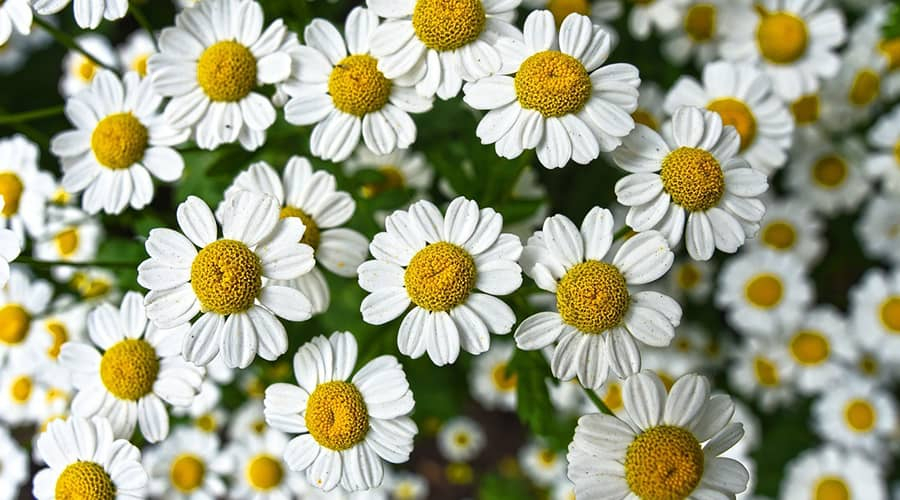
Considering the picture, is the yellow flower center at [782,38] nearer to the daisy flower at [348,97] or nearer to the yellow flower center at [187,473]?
the daisy flower at [348,97]

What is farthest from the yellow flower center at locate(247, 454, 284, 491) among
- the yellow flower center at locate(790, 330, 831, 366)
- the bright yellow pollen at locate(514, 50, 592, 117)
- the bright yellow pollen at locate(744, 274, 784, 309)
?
the yellow flower center at locate(790, 330, 831, 366)

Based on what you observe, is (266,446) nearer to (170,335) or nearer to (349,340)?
(170,335)

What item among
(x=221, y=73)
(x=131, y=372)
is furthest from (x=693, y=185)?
(x=131, y=372)

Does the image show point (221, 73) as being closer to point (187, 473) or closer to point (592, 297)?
point (592, 297)

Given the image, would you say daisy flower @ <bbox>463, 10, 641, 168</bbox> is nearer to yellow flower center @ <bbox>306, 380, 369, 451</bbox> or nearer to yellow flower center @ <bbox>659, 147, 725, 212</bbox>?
yellow flower center @ <bbox>659, 147, 725, 212</bbox>

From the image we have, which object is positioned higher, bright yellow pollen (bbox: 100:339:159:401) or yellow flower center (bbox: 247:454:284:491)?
bright yellow pollen (bbox: 100:339:159:401)

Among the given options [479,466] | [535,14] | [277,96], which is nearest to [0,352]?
[277,96]

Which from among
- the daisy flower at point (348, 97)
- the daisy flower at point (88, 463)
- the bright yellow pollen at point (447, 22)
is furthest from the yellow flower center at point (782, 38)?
the daisy flower at point (88, 463)
